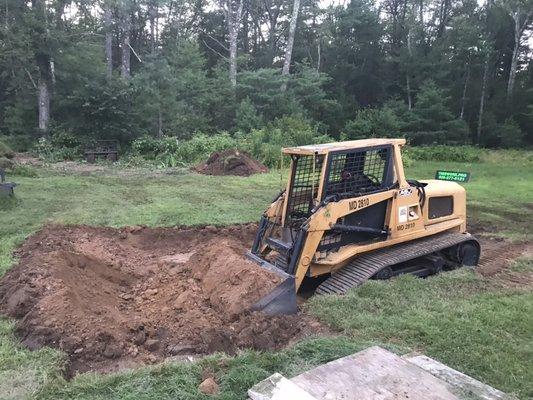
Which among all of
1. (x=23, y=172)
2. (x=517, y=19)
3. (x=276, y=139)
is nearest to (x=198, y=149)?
(x=276, y=139)

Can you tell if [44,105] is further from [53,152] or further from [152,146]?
[152,146]

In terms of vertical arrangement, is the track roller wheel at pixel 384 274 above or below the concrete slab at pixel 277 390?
below

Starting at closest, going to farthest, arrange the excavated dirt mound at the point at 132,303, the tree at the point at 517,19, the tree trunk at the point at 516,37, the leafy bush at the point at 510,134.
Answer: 1. the excavated dirt mound at the point at 132,303
2. the leafy bush at the point at 510,134
3. the tree at the point at 517,19
4. the tree trunk at the point at 516,37

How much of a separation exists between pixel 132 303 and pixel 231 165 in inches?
438

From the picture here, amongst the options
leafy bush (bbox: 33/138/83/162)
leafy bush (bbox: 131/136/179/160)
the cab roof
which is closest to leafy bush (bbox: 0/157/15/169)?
leafy bush (bbox: 33/138/83/162)

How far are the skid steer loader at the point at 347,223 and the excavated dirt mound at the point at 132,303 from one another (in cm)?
50

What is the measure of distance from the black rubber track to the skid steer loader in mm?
13

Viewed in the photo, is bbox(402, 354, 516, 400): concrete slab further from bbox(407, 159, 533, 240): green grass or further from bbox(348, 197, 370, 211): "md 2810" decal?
bbox(407, 159, 533, 240): green grass

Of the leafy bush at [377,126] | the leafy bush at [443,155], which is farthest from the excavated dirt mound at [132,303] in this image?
the leafy bush at [377,126]

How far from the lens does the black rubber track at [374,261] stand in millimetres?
6191

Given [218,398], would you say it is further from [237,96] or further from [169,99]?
[237,96]

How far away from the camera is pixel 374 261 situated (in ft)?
21.2

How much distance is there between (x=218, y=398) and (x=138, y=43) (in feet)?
124

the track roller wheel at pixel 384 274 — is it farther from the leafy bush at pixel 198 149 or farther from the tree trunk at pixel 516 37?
the tree trunk at pixel 516 37
